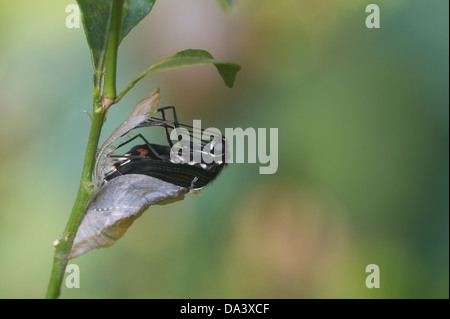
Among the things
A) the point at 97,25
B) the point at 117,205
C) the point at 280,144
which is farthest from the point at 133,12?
the point at 280,144

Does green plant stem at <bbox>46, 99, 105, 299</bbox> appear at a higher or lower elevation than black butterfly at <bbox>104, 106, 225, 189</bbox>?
lower

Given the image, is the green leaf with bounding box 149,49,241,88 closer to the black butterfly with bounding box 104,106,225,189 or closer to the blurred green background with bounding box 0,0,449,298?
the black butterfly with bounding box 104,106,225,189

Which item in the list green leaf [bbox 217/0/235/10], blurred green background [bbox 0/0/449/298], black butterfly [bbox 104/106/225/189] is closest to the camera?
green leaf [bbox 217/0/235/10]

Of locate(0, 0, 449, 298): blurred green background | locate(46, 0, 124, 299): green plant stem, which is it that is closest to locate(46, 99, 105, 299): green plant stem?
locate(46, 0, 124, 299): green plant stem

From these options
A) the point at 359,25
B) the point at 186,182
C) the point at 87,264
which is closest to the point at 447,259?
the point at 359,25

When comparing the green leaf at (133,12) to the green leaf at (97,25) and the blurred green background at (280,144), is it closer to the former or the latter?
the green leaf at (97,25)

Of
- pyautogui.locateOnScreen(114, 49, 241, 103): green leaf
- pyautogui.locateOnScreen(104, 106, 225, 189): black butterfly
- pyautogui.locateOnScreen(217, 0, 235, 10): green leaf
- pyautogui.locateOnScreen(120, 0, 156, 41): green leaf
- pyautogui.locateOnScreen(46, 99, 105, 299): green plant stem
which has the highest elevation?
pyautogui.locateOnScreen(120, 0, 156, 41): green leaf

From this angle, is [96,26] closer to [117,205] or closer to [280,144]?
[117,205]

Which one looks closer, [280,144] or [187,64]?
[187,64]
